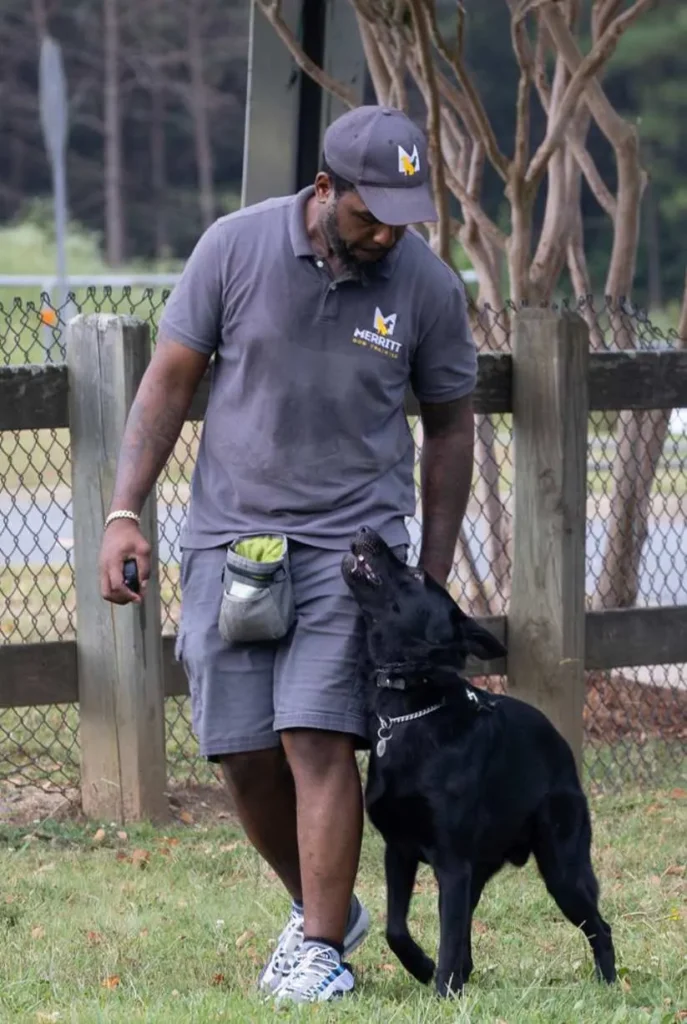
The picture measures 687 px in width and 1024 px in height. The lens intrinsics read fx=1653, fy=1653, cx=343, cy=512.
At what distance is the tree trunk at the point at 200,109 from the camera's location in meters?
48.9

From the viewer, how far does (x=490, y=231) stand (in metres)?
7.65

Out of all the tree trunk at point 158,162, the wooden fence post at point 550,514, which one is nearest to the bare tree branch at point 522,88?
the wooden fence post at point 550,514

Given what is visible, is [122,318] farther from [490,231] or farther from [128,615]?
[490,231]

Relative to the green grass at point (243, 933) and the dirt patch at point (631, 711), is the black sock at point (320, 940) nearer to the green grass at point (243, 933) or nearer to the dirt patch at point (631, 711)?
the green grass at point (243, 933)

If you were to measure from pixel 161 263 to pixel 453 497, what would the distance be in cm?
3951

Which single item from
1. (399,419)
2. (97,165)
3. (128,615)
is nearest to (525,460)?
(128,615)

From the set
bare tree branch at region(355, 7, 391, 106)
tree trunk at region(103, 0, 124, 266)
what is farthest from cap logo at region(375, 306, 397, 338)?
tree trunk at region(103, 0, 124, 266)

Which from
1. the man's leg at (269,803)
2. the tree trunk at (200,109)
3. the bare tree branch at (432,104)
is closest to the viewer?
the man's leg at (269,803)

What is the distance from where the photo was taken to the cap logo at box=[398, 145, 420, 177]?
3.85 metres

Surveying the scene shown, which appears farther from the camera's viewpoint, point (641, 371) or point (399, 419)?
point (641, 371)

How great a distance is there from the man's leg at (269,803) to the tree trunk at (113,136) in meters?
44.4

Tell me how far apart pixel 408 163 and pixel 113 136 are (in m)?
45.6

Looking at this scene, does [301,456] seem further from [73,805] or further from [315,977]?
[73,805]

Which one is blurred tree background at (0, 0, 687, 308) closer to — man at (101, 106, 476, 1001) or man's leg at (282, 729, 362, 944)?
man at (101, 106, 476, 1001)
